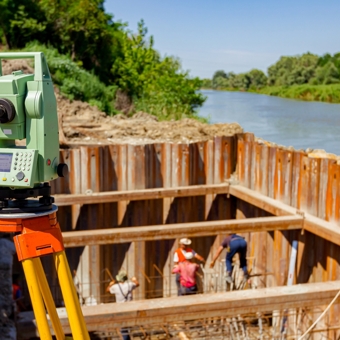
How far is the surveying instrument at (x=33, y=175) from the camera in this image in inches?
115

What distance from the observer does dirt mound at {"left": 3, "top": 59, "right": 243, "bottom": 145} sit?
1230 centimetres

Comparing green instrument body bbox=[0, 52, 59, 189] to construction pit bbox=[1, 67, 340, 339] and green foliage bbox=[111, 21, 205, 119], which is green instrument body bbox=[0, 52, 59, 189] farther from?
green foliage bbox=[111, 21, 205, 119]

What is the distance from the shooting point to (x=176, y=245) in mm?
9047

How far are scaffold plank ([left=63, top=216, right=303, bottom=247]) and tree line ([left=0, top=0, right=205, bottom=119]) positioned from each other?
39.2ft

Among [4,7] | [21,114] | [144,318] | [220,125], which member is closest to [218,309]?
[144,318]

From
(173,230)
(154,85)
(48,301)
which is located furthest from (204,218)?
(154,85)

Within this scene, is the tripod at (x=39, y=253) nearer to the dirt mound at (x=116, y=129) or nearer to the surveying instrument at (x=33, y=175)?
the surveying instrument at (x=33, y=175)

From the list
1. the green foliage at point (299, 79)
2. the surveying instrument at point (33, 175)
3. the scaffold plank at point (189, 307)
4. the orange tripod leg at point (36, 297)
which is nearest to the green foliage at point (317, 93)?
the green foliage at point (299, 79)

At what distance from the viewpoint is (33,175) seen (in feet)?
9.50

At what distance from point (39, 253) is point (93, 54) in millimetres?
22589

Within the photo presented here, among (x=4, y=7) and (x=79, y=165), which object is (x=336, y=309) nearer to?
(x=79, y=165)

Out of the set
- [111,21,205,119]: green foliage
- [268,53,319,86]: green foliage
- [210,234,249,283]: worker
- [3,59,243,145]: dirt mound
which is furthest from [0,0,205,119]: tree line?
[268,53,319,86]: green foliage

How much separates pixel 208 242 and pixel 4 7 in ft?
55.4

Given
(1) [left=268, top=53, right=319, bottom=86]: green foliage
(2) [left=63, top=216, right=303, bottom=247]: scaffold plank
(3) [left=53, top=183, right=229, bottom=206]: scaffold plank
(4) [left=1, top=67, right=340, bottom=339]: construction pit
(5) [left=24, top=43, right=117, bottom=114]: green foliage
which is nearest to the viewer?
(2) [left=63, top=216, right=303, bottom=247]: scaffold plank
